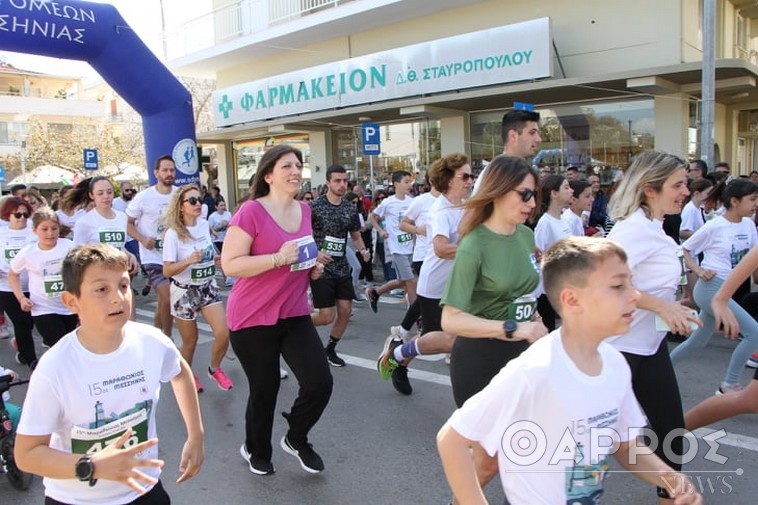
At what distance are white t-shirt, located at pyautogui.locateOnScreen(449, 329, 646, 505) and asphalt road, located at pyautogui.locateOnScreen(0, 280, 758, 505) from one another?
1.69 m

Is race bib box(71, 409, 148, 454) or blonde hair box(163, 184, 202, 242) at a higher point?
blonde hair box(163, 184, 202, 242)

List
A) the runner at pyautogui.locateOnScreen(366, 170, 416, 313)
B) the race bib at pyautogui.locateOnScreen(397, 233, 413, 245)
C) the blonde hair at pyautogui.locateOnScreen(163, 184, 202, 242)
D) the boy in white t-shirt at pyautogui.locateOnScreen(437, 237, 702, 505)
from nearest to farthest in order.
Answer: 1. the boy in white t-shirt at pyautogui.locateOnScreen(437, 237, 702, 505)
2. the blonde hair at pyautogui.locateOnScreen(163, 184, 202, 242)
3. the runner at pyautogui.locateOnScreen(366, 170, 416, 313)
4. the race bib at pyautogui.locateOnScreen(397, 233, 413, 245)

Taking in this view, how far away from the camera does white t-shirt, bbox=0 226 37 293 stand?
6.57 meters

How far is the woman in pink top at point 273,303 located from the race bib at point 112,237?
11.3 ft

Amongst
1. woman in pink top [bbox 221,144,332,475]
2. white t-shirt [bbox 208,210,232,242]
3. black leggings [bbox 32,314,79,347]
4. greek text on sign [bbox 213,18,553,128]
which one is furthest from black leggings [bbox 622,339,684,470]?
greek text on sign [bbox 213,18,553,128]

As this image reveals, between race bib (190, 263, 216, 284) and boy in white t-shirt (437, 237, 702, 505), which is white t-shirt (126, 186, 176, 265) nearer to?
race bib (190, 263, 216, 284)

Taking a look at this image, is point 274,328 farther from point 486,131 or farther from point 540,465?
point 486,131

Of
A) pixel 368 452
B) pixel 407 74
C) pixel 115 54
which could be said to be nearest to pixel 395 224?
pixel 368 452

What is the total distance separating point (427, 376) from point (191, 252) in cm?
236

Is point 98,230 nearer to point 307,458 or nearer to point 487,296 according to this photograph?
point 307,458

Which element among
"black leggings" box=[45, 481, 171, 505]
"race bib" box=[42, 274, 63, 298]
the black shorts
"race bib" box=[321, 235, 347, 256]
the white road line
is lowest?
the white road line

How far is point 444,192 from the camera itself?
5.12m

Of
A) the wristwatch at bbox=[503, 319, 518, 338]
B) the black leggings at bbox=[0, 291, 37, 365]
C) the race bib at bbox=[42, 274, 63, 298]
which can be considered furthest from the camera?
the black leggings at bbox=[0, 291, 37, 365]

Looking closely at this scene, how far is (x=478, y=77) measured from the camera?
48.2 feet
